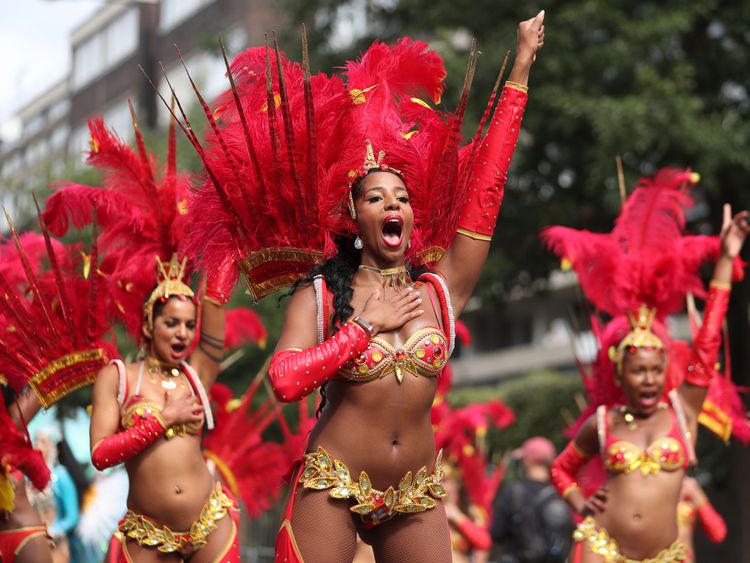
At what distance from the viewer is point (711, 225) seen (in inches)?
601

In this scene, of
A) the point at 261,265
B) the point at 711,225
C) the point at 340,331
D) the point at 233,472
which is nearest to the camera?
the point at 340,331

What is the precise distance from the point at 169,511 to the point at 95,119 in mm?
2015

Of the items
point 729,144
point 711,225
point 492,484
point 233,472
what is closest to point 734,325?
point 711,225

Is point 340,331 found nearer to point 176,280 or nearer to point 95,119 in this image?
point 176,280

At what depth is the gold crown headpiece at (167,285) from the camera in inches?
248

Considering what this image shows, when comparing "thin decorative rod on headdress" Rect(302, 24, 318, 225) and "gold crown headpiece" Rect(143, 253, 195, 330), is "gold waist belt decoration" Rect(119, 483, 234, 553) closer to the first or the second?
"gold crown headpiece" Rect(143, 253, 195, 330)

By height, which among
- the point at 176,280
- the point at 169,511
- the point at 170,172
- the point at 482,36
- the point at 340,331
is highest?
Result: the point at 482,36

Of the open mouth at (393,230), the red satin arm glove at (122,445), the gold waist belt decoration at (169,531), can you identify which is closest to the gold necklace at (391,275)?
the open mouth at (393,230)

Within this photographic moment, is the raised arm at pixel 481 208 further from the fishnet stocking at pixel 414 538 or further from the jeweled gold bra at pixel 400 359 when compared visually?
the fishnet stocking at pixel 414 538

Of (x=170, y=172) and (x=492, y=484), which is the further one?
(x=492, y=484)

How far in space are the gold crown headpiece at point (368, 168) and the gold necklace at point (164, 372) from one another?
2093mm

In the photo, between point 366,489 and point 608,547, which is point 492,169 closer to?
point 366,489

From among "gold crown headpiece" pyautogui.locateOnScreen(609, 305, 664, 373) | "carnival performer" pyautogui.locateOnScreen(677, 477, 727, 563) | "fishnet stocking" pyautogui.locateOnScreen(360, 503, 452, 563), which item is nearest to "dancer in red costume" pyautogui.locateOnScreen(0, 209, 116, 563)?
"fishnet stocking" pyautogui.locateOnScreen(360, 503, 452, 563)

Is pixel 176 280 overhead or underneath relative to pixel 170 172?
underneath
